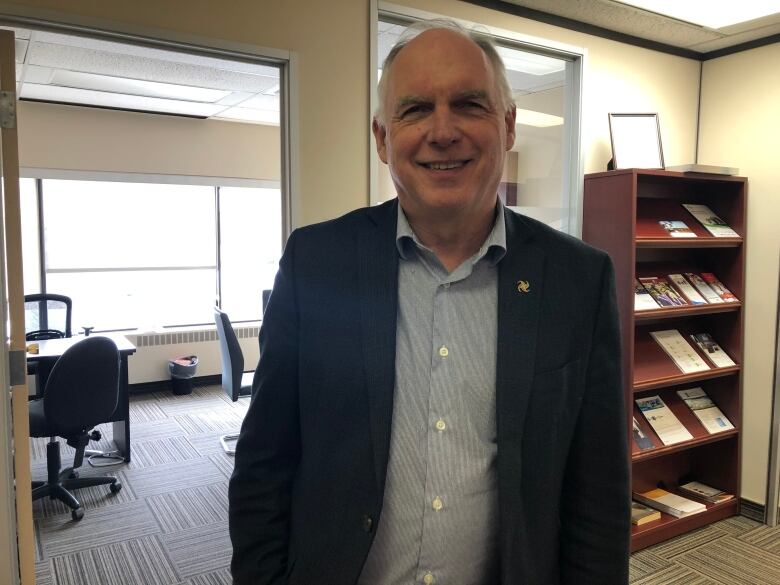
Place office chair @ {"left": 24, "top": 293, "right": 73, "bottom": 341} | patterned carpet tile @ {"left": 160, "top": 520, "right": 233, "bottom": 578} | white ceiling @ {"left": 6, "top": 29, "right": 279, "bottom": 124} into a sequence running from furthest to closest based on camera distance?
1. office chair @ {"left": 24, "top": 293, "right": 73, "bottom": 341}
2. white ceiling @ {"left": 6, "top": 29, "right": 279, "bottom": 124}
3. patterned carpet tile @ {"left": 160, "top": 520, "right": 233, "bottom": 578}

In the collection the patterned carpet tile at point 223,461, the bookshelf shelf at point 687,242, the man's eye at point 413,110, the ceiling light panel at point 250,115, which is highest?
the ceiling light panel at point 250,115

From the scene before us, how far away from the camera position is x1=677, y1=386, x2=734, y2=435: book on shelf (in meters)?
2.96

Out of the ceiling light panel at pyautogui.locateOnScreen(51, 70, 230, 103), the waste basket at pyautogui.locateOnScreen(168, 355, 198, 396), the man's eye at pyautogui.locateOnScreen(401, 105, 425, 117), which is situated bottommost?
the waste basket at pyautogui.locateOnScreen(168, 355, 198, 396)

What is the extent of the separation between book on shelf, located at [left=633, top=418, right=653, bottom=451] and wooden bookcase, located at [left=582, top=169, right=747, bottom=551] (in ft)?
0.07

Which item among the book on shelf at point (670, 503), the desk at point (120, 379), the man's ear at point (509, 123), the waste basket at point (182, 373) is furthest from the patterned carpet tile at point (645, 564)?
the waste basket at point (182, 373)

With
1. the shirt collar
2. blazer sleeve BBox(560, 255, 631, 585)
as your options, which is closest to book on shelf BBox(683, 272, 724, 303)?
blazer sleeve BBox(560, 255, 631, 585)

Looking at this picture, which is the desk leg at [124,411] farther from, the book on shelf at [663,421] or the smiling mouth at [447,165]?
the smiling mouth at [447,165]

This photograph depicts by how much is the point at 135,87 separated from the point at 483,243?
389 cm

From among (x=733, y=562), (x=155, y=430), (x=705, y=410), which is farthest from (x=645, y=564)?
(x=155, y=430)

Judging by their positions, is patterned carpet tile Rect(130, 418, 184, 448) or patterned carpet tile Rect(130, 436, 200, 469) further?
patterned carpet tile Rect(130, 418, 184, 448)

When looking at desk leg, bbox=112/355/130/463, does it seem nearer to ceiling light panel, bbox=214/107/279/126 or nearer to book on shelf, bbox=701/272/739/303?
ceiling light panel, bbox=214/107/279/126

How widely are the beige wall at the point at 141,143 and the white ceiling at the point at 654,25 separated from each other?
3668mm

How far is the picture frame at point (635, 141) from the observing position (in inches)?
109

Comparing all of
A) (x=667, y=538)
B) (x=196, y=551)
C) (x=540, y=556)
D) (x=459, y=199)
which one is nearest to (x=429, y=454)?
(x=540, y=556)
